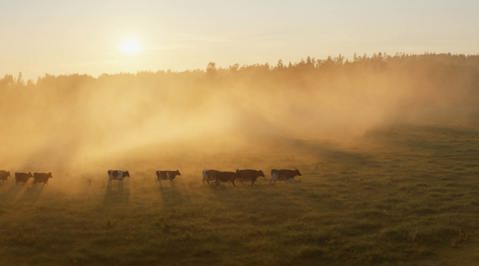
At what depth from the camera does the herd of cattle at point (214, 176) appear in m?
43.7

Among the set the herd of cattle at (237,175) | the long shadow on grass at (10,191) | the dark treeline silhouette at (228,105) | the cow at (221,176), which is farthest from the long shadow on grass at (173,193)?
the dark treeline silhouette at (228,105)

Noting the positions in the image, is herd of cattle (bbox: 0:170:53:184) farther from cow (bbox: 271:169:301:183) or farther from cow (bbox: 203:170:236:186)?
cow (bbox: 271:169:301:183)

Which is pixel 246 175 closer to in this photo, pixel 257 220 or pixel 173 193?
pixel 173 193

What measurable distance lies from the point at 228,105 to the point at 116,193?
259ft

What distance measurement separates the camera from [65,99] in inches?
5758

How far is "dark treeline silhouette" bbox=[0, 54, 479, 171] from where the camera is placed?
7626cm

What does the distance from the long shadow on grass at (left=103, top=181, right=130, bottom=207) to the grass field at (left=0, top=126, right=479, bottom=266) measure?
8 centimetres

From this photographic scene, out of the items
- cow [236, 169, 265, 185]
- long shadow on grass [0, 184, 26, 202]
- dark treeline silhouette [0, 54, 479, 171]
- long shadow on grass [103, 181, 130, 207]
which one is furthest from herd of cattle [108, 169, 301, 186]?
dark treeline silhouette [0, 54, 479, 171]

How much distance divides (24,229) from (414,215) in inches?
835

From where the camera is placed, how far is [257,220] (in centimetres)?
3256

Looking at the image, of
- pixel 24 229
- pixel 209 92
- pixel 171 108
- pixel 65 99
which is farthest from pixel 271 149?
pixel 65 99

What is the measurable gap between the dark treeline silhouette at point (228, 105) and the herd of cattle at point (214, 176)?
35.8 feet

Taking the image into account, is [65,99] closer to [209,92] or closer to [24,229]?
[209,92]

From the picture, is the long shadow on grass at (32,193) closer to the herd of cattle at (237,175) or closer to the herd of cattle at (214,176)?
the herd of cattle at (214,176)
